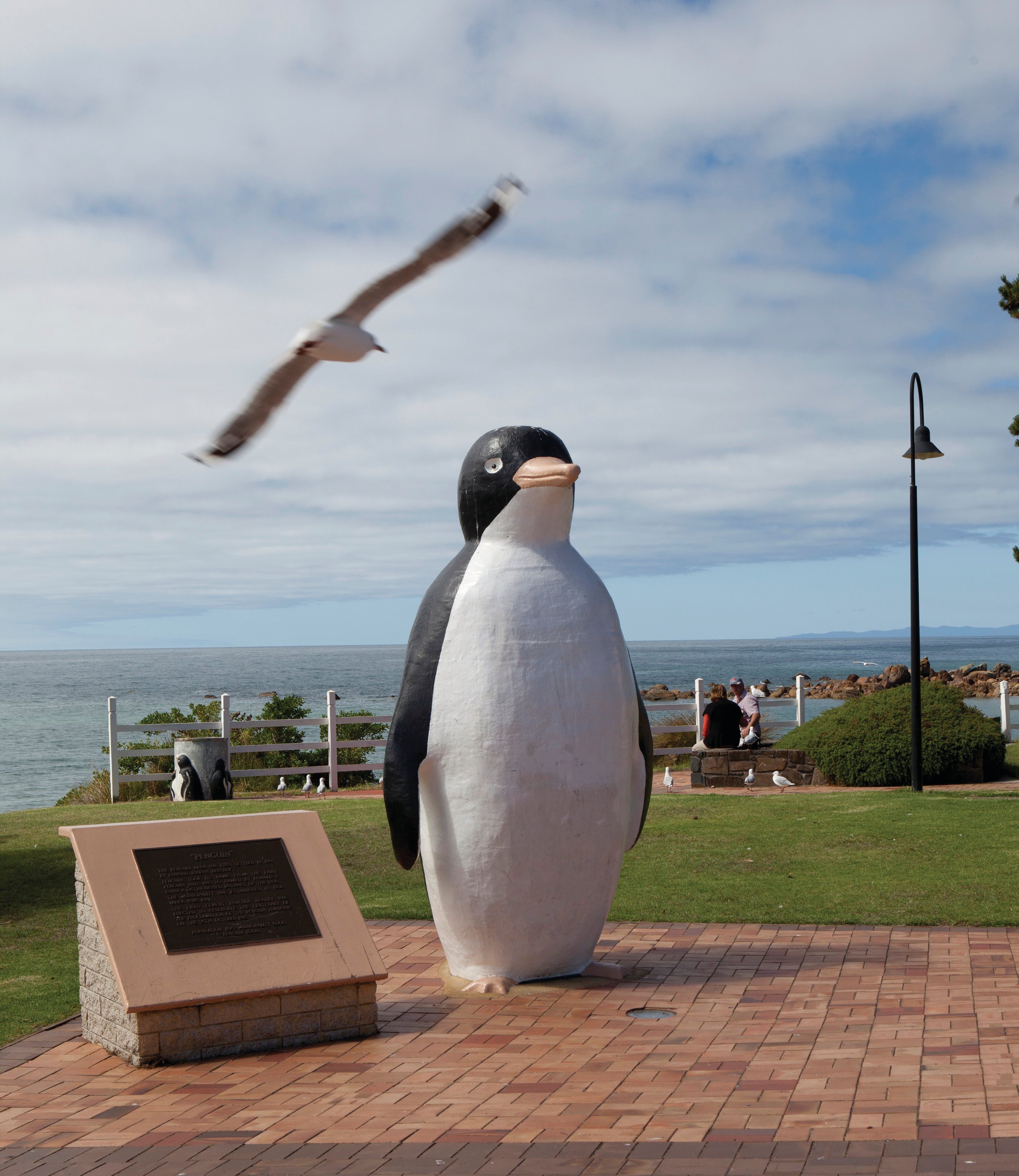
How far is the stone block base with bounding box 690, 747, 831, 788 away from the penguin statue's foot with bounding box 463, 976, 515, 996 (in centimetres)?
1068

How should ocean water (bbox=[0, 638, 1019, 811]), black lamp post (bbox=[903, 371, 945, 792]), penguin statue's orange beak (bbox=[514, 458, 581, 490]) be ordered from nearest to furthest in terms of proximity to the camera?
penguin statue's orange beak (bbox=[514, 458, 581, 490]) < black lamp post (bbox=[903, 371, 945, 792]) < ocean water (bbox=[0, 638, 1019, 811])

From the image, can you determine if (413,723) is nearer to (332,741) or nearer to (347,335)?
(347,335)

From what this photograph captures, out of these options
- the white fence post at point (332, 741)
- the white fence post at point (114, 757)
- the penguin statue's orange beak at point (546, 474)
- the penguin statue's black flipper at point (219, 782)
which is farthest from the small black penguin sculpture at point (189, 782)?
the penguin statue's orange beak at point (546, 474)

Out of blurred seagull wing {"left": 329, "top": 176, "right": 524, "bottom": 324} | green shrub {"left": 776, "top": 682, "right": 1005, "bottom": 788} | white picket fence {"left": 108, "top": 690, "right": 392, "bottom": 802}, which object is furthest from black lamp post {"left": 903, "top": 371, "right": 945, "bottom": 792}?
blurred seagull wing {"left": 329, "top": 176, "right": 524, "bottom": 324}

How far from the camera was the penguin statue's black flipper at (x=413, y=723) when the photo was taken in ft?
21.6

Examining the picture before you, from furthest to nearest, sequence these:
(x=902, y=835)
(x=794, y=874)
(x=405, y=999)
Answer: (x=902, y=835), (x=794, y=874), (x=405, y=999)

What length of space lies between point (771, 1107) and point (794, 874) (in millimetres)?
5578

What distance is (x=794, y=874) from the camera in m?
10.0

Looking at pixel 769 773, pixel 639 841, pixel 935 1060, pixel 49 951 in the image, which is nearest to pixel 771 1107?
pixel 935 1060

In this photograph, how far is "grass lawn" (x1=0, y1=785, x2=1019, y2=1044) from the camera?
27.1ft

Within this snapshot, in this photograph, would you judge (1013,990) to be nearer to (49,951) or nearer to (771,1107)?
(771,1107)

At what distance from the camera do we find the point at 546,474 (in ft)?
21.5

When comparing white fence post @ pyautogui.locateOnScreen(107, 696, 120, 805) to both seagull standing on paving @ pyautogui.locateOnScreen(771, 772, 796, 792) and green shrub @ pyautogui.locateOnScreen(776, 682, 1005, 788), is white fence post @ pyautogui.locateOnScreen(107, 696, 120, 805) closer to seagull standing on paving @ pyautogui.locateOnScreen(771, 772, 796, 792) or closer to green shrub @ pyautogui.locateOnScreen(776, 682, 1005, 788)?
seagull standing on paving @ pyautogui.locateOnScreen(771, 772, 796, 792)

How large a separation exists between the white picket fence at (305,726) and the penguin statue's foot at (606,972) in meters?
9.93
